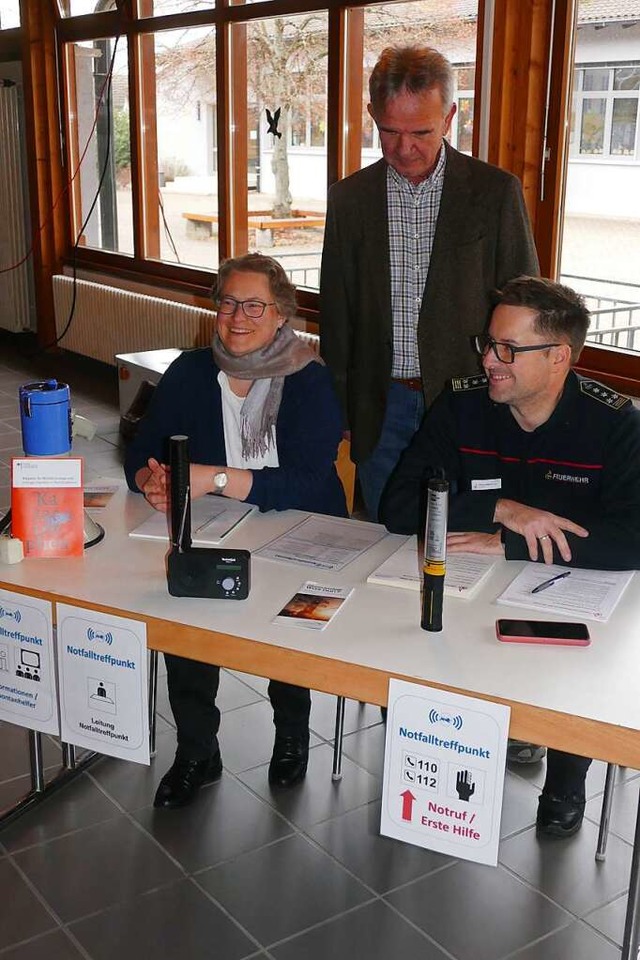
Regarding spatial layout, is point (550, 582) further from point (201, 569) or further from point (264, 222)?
point (264, 222)

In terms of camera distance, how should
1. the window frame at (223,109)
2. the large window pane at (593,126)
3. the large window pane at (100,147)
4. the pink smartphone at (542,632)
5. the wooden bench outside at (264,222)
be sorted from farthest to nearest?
the large window pane at (100,147)
the wooden bench outside at (264,222)
the window frame at (223,109)
the large window pane at (593,126)
the pink smartphone at (542,632)

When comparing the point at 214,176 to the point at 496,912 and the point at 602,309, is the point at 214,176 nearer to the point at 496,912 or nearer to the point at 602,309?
the point at 602,309

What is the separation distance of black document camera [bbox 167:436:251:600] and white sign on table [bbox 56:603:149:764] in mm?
120

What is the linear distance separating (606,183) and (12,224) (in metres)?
5.74

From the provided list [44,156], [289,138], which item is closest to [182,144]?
[289,138]

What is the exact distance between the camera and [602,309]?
407cm

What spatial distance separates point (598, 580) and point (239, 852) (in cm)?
99

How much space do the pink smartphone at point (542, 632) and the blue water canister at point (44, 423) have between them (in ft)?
3.21

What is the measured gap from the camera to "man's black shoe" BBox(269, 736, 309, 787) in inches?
101

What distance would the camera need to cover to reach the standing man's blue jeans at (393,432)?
110 inches

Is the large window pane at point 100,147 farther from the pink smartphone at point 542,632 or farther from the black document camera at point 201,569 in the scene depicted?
the pink smartphone at point 542,632

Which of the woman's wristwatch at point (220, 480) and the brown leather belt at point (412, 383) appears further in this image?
the brown leather belt at point (412, 383)

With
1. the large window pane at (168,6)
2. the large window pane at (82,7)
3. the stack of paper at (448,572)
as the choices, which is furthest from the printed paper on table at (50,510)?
the large window pane at (82,7)

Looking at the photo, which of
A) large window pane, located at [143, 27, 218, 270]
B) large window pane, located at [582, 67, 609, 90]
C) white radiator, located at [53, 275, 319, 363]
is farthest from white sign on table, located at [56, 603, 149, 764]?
large window pane, located at [143, 27, 218, 270]
